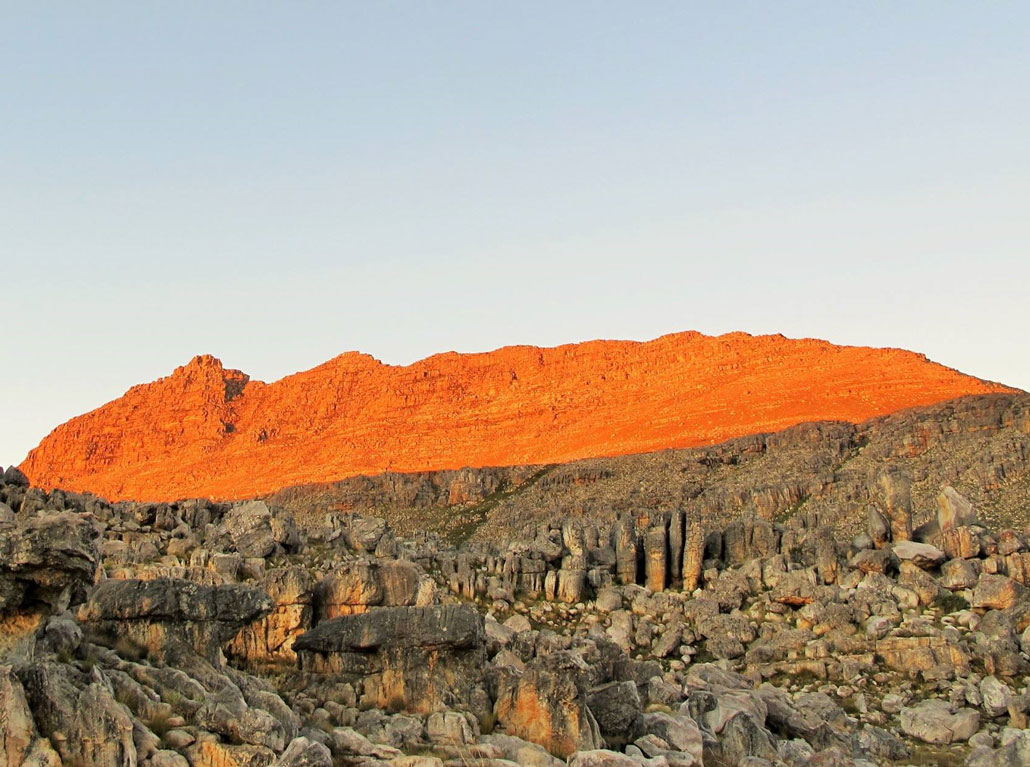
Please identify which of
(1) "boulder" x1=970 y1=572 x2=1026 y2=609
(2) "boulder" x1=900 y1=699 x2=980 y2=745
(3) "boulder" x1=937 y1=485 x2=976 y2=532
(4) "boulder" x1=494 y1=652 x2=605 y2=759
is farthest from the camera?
(3) "boulder" x1=937 y1=485 x2=976 y2=532

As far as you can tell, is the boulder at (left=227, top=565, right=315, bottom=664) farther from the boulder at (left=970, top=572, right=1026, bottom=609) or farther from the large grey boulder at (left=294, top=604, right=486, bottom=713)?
the boulder at (left=970, top=572, right=1026, bottom=609)

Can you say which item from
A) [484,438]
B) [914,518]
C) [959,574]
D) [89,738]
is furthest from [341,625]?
[484,438]

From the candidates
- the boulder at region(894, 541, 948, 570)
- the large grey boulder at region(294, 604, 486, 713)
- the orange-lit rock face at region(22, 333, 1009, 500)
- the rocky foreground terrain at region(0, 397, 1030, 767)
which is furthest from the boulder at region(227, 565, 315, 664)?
the orange-lit rock face at region(22, 333, 1009, 500)

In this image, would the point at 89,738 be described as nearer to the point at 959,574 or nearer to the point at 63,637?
the point at 63,637

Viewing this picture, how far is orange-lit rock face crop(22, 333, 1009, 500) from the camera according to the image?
337 feet

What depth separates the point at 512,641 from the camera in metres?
24.9

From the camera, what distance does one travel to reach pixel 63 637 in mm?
15734

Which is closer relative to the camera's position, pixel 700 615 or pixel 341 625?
pixel 341 625

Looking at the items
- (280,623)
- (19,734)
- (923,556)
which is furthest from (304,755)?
(923,556)

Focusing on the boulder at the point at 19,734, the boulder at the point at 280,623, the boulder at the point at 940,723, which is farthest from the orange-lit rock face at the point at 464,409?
the boulder at the point at 19,734

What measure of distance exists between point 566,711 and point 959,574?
2209cm

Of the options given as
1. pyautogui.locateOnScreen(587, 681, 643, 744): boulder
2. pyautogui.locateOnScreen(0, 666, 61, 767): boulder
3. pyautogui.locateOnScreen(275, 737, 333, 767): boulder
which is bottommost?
pyautogui.locateOnScreen(587, 681, 643, 744): boulder

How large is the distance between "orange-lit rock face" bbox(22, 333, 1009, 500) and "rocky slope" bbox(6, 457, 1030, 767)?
180ft

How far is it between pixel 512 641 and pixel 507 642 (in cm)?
32
